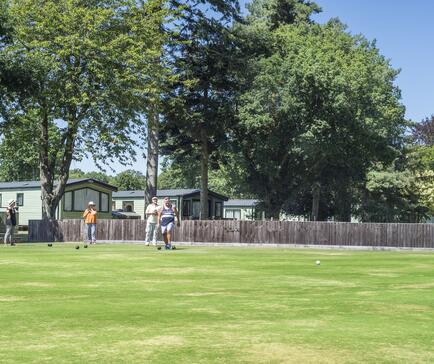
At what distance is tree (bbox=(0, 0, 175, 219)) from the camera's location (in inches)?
1495

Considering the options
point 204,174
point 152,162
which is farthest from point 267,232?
point 204,174

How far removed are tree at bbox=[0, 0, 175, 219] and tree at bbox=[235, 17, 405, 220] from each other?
7.81 metres

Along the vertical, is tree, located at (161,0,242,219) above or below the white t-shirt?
above

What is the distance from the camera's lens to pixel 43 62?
120 ft

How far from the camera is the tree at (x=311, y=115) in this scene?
4366cm

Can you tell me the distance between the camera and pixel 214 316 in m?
8.09

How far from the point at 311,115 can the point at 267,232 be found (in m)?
12.7

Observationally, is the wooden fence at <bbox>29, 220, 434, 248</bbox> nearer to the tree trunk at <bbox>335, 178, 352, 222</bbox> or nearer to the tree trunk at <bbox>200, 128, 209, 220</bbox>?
the tree trunk at <bbox>200, 128, 209, 220</bbox>

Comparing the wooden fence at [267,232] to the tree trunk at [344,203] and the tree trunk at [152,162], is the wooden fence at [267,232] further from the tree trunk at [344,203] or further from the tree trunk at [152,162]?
the tree trunk at [344,203]

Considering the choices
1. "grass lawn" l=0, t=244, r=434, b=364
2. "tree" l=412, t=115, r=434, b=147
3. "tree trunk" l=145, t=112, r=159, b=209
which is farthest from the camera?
"tree" l=412, t=115, r=434, b=147

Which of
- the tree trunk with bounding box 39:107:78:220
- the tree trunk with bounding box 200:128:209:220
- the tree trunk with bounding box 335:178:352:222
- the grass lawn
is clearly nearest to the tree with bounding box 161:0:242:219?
the tree trunk with bounding box 200:128:209:220

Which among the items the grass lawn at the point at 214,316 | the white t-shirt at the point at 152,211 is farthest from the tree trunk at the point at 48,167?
the grass lawn at the point at 214,316

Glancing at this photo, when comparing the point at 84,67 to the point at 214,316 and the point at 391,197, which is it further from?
the point at 214,316

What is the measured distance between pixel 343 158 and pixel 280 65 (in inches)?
307
